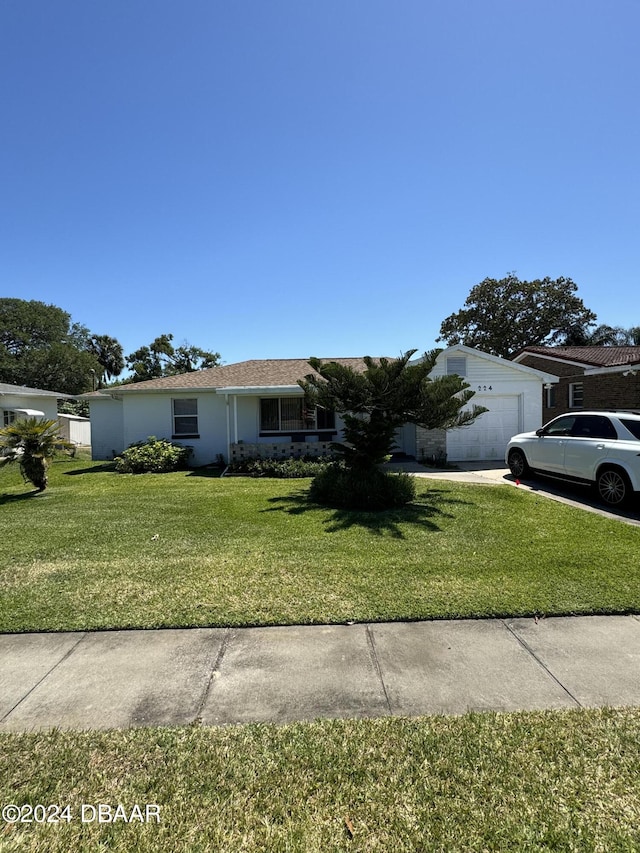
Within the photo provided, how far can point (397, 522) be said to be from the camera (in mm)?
7000

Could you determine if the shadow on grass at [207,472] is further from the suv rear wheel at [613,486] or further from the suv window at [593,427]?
the suv rear wheel at [613,486]

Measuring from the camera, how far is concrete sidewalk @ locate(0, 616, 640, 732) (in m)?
2.61

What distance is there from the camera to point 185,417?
15625 millimetres

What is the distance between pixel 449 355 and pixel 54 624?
13023 millimetres

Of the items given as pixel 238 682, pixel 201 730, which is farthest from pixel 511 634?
pixel 201 730

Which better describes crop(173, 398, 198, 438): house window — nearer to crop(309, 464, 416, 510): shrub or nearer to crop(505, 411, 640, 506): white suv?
crop(309, 464, 416, 510): shrub

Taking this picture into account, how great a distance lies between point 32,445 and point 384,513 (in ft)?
25.5

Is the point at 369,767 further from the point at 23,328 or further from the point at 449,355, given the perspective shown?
the point at 23,328

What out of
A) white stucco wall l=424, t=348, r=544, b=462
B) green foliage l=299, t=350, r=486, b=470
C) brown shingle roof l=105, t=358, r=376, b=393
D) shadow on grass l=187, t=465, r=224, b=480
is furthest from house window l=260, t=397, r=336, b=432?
green foliage l=299, t=350, r=486, b=470

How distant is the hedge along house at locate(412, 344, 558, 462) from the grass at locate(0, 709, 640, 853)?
1218 cm

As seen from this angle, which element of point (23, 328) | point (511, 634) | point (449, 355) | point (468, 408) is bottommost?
point (511, 634)

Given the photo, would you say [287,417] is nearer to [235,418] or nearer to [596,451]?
[235,418]

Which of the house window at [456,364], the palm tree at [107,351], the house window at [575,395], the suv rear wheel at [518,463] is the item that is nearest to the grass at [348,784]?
the suv rear wheel at [518,463]

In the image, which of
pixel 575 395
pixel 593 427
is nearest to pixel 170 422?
pixel 593 427
